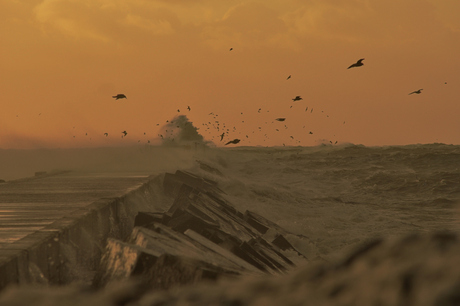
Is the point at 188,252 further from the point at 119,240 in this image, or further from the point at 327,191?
the point at 327,191

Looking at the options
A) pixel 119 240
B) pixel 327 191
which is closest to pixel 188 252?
pixel 119 240

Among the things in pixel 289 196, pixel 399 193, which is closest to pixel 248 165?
pixel 399 193

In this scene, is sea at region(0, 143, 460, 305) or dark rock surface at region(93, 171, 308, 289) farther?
sea at region(0, 143, 460, 305)

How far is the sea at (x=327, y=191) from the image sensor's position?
12.8 metres

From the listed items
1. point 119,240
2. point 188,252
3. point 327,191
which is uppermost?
point 119,240

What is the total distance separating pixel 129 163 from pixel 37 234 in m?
16.0

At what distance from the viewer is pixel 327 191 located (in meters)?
23.0

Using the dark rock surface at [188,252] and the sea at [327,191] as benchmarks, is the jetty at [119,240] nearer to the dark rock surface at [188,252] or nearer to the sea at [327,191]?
the dark rock surface at [188,252]

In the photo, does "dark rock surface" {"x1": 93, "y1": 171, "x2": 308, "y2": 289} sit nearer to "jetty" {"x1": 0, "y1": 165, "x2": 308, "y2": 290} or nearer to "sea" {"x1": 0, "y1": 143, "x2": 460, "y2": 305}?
"jetty" {"x1": 0, "y1": 165, "x2": 308, "y2": 290}

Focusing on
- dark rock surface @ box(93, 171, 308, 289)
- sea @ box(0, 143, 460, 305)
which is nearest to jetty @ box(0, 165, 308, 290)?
dark rock surface @ box(93, 171, 308, 289)

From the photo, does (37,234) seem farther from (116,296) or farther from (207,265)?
(116,296)

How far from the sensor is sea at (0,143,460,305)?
505 inches

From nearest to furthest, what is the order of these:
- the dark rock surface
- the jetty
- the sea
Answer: the dark rock surface
the jetty
the sea

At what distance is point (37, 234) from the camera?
18.0 ft
